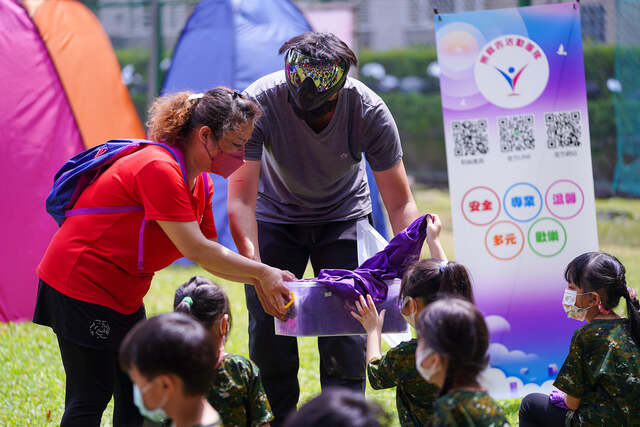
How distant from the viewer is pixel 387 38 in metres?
17.3

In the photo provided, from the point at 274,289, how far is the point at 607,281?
50.2 inches

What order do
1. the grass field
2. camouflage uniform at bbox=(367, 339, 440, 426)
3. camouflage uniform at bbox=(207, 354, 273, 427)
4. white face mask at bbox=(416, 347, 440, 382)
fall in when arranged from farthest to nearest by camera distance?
the grass field, camouflage uniform at bbox=(367, 339, 440, 426), camouflage uniform at bbox=(207, 354, 273, 427), white face mask at bbox=(416, 347, 440, 382)

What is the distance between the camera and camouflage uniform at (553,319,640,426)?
109 inches

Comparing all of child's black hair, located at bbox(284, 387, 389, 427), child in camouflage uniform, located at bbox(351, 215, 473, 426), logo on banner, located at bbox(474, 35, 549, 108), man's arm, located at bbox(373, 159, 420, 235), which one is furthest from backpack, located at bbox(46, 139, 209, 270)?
logo on banner, located at bbox(474, 35, 549, 108)

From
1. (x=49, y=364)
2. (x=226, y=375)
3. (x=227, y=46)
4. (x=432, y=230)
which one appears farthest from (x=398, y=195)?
(x=227, y=46)

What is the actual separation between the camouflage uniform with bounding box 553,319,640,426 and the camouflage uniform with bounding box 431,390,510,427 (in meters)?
0.95

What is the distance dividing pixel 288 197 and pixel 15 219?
10.8ft

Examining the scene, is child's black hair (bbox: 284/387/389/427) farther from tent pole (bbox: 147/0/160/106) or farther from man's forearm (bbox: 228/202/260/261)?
tent pole (bbox: 147/0/160/106)

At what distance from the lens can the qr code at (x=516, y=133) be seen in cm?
432

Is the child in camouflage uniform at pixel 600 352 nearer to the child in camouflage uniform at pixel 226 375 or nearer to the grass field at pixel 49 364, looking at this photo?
the grass field at pixel 49 364

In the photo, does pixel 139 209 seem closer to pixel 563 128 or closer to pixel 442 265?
pixel 442 265

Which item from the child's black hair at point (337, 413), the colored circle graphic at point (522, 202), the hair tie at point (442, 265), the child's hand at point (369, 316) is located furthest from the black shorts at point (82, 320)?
the colored circle graphic at point (522, 202)

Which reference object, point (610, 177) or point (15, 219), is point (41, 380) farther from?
point (610, 177)

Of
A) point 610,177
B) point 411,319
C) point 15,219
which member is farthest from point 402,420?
point 610,177
